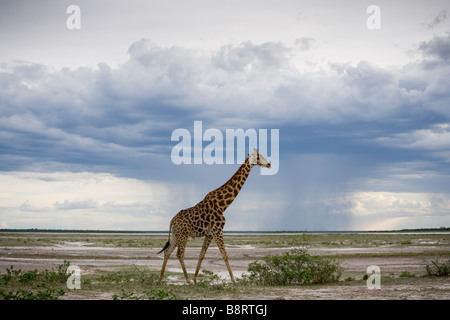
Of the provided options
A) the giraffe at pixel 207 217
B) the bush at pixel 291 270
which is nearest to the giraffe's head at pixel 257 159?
the giraffe at pixel 207 217

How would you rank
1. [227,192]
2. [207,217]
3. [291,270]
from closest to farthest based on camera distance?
[207,217]
[227,192]
[291,270]

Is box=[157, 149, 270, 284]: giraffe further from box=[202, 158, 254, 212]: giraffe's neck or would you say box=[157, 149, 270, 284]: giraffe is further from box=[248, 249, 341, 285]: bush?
box=[248, 249, 341, 285]: bush

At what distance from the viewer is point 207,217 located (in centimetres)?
1602

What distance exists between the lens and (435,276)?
18031 millimetres

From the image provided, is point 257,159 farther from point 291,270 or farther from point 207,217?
point 291,270

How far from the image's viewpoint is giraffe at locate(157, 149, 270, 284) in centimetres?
1598

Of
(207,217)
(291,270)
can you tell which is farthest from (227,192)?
(291,270)

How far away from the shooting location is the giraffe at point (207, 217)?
1598 cm

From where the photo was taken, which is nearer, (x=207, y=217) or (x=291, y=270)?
(x=207, y=217)

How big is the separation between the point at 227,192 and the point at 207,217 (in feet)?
3.57

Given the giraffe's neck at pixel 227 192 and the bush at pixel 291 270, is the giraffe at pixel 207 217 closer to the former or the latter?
the giraffe's neck at pixel 227 192

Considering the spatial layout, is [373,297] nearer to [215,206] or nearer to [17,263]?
[215,206]

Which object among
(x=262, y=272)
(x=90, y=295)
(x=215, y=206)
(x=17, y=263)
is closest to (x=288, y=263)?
(x=262, y=272)
